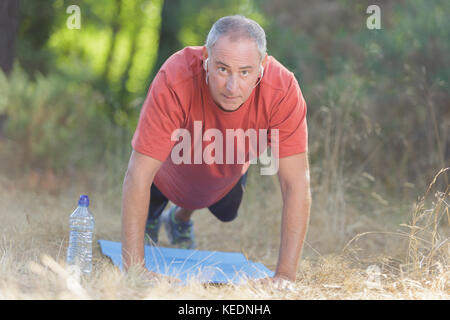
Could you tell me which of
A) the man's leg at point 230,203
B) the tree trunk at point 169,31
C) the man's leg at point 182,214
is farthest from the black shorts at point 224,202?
the tree trunk at point 169,31

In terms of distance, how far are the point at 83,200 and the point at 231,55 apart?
94cm

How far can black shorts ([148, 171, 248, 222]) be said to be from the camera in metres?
3.74

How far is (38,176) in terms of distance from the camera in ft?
19.8

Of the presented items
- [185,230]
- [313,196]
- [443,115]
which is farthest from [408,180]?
[185,230]

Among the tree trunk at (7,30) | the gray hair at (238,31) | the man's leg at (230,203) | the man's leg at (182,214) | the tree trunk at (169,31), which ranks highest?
the tree trunk at (169,31)

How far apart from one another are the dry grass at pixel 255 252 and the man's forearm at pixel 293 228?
0.13 metres

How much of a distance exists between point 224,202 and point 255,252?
83 centimetres

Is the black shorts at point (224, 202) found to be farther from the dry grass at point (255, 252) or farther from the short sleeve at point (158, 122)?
the short sleeve at point (158, 122)

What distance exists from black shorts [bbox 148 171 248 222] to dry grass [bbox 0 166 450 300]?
46 cm

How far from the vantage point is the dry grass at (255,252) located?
2.23 m

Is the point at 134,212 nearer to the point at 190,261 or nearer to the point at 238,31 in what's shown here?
the point at 238,31
